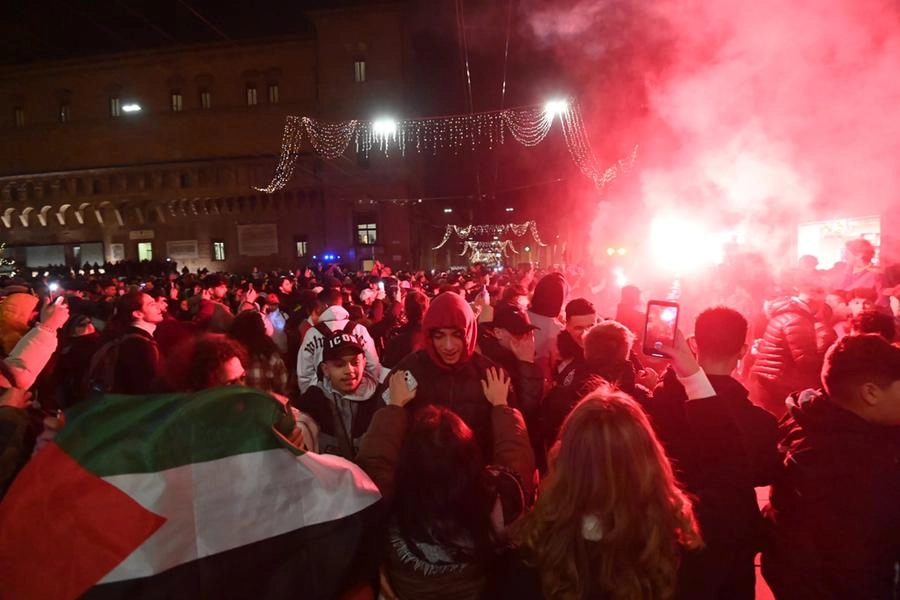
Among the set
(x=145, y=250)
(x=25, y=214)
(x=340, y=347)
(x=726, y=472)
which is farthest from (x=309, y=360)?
(x=25, y=214)

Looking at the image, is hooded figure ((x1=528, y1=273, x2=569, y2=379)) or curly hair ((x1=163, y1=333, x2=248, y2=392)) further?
hooded figure ((x1=528, y1=273, x2=569, y2=379))

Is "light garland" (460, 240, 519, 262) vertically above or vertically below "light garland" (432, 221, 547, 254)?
below

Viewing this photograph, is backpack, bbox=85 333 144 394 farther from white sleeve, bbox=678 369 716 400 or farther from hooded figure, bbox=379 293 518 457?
white sleeve, bbox=678 369 716 400

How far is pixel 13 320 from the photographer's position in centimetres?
570

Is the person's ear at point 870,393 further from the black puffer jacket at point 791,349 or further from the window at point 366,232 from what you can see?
the window at point 366,232

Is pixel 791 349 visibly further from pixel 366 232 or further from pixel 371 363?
pixel 366 232

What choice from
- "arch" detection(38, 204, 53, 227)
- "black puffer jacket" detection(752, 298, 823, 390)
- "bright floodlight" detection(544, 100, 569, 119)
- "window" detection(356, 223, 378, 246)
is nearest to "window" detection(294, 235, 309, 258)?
"window" detection(356, 223, 378, 246)

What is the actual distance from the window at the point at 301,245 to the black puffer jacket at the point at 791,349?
37.9m

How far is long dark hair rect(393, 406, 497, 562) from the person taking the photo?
221cm

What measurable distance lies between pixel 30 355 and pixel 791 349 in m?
6.02

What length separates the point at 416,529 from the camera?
2.23 meters

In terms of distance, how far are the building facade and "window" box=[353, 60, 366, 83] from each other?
9 cm

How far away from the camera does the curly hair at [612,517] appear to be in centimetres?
201

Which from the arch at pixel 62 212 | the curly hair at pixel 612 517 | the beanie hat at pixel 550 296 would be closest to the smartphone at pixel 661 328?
the curly hair at pixel 612 517
